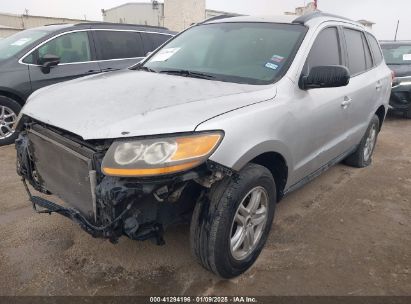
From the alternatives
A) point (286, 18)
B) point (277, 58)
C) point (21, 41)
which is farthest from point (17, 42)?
point (277, 58)

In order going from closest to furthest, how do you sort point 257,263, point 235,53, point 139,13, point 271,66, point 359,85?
point 257,263 < point 271,66 < point 235,53 < point 359,85 < point 139,13

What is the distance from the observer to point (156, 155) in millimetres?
1904

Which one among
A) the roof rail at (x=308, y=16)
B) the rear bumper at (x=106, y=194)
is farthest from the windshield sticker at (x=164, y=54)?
the rear bumper at (x=106, y=194)

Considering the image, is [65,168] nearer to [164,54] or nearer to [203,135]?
[203,135]

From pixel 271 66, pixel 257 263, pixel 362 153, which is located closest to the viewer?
pixel 257 263

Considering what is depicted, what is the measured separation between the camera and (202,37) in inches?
136

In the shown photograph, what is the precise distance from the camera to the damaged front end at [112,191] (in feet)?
6.22

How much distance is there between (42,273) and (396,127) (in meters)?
7.04

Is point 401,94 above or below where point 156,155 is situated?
below

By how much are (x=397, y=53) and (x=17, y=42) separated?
802 cm

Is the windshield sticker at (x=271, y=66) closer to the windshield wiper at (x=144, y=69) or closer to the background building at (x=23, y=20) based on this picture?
the windshield wiper at (x=144, y=69)

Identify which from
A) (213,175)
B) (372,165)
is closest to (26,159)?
(213,175)

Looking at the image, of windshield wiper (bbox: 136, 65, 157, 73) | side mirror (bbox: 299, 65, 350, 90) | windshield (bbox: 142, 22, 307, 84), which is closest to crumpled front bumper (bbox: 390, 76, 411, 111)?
windshield (bbox: 142, 22, 307, 84)

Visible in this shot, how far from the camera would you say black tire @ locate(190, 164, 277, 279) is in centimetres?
214
